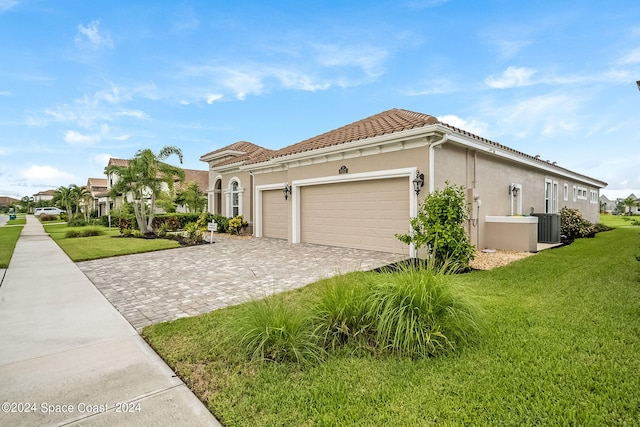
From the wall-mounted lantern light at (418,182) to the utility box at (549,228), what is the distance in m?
7.49

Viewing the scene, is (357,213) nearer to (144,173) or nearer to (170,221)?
(144,173)

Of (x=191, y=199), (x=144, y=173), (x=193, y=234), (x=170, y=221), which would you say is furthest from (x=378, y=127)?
(x=191, y=199)

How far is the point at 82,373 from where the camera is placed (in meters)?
3.01

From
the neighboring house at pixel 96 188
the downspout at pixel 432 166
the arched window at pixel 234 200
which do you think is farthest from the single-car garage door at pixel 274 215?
the neighboring house at pixel 96 188

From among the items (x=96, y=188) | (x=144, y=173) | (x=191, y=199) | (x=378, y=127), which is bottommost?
(x=191, y=199)

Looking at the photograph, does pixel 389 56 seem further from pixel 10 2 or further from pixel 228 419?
pixel 228 419

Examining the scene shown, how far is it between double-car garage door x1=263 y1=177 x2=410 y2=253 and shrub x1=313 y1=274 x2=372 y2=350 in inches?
251

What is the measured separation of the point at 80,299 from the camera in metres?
5.51

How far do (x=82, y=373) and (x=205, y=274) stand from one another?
4.42 m

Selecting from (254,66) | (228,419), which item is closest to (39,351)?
(228,419)

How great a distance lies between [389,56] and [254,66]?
572cm

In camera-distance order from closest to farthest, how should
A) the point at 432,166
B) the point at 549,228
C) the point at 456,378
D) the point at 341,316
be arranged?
the point at 456,378 < the point at 341,316 < the point at 432,166 < the point at 549,228

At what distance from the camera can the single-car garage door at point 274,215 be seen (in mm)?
14453

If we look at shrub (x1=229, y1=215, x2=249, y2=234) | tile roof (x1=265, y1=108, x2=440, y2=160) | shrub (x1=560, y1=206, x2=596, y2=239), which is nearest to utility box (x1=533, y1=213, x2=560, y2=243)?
shrub (x1=560, y1=206, x2=596, y2=239)
